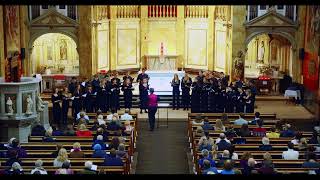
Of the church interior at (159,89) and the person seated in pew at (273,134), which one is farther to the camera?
the person seated in pew at (273,134)

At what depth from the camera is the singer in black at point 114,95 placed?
20984mm

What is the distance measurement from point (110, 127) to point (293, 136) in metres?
5.06

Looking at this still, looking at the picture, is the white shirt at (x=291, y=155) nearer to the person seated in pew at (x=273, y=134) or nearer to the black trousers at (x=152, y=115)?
the person seated in pew at (x=273, y=134)

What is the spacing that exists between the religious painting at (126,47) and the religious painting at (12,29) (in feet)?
21.8

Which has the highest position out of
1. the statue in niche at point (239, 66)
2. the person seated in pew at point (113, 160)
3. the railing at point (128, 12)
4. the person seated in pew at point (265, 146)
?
the railing at point (128, 12)

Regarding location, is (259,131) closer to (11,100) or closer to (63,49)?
(11,100)

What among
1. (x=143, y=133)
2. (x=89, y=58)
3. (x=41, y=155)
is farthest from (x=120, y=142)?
(x=89, y=58)

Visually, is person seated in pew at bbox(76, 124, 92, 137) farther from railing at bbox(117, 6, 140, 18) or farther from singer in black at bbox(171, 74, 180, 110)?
railing at bbox(117, 6, 140, 18)

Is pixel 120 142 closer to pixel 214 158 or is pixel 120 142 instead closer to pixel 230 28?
pixel 214 158

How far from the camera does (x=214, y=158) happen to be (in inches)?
465

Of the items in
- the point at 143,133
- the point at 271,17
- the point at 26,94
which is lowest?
the point at 143,133

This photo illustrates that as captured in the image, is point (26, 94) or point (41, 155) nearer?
point (41, 155)

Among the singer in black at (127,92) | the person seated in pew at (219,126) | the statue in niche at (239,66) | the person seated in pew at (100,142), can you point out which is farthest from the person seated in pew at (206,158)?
the statue in niche at (239,66)

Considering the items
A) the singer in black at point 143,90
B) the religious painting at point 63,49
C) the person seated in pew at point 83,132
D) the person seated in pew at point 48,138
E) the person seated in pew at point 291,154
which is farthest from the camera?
the religious painting at point 63,49
